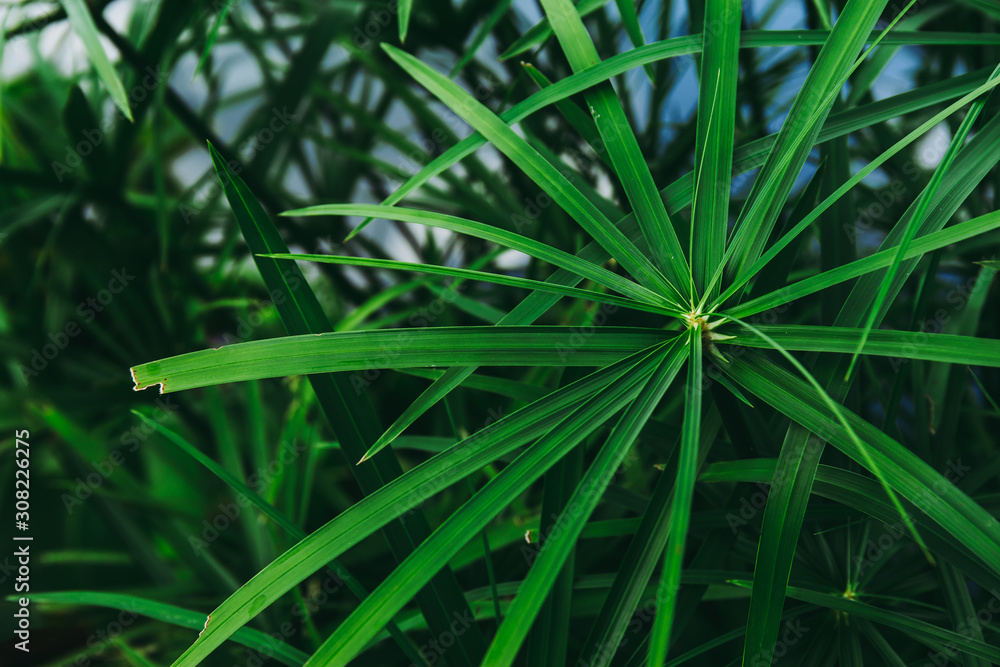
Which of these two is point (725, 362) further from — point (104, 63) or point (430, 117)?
point (430, 117)

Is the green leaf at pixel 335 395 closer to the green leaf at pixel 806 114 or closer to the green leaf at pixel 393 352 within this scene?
the green leaf at pixel 393 352

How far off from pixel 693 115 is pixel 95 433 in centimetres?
110

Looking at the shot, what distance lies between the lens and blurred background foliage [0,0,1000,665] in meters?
0.71

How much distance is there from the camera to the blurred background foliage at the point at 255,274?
71 centimetres

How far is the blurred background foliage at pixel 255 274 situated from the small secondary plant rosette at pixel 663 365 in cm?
11

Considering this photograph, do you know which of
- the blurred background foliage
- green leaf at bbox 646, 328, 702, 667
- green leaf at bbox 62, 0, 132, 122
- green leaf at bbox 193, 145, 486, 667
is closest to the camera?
green leaf at bbox 646, 328, 702, 667

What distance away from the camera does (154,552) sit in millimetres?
818

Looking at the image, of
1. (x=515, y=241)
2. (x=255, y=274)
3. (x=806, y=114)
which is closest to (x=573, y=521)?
(x=515, y=241)

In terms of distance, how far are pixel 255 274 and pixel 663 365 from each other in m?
1.13

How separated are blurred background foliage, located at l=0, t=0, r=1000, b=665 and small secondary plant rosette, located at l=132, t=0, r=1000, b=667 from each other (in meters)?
0.11

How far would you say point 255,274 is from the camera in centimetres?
128

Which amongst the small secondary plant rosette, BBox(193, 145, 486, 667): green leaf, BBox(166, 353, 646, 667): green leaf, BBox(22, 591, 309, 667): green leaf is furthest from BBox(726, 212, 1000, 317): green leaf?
BBox(22, 591, 309, 667): green leaf

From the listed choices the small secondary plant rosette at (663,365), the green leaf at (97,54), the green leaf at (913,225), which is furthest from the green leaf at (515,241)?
the green leaf at (97,54)

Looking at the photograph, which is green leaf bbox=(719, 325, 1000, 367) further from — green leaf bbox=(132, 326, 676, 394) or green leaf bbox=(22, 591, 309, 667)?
green leaf bbox=(22, 591, 309, 667)
